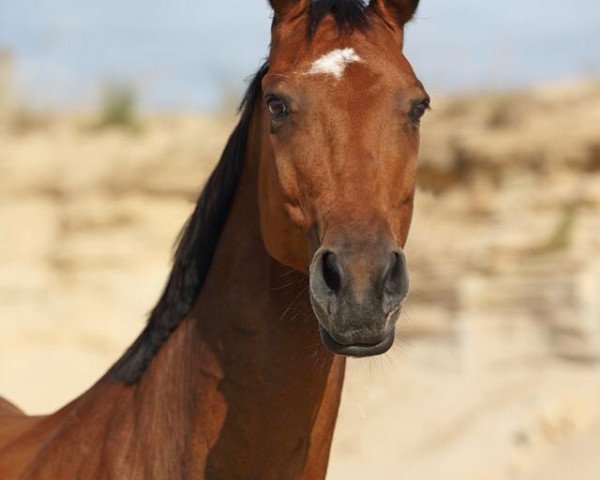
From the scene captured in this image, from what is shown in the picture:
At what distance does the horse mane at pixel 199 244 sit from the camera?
3451mm

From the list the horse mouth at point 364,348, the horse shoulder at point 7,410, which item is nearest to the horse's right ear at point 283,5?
the horse mouth at point 364,348

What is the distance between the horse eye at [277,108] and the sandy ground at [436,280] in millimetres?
4538

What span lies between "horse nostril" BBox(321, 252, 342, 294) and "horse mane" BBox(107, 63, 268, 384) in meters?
0.73

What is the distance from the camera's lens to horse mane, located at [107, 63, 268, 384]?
11.3 ft

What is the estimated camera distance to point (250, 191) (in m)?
3.40

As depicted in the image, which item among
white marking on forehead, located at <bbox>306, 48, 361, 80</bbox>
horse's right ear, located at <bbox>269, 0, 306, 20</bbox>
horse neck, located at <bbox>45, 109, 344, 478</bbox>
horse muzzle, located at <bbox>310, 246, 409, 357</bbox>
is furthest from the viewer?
horse's right ear, located at <bbox>269, 0, 306, 20</bbox>

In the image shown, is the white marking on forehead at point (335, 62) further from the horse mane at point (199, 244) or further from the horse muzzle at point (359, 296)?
the horse muzzle at point (359, 296)

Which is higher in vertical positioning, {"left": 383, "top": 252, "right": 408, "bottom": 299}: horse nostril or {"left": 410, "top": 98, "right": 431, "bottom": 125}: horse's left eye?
{"left": 410, "top": 98, "right": 431, "bottom": 125}: horse's left eye

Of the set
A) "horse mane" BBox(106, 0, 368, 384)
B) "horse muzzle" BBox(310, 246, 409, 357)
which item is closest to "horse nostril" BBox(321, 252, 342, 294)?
"horse muzzle" BBox(310, 246, 409, 357)

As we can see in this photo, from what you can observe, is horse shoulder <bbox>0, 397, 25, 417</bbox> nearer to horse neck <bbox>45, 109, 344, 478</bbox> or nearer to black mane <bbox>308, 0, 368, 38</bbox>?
horse neck <bbox>45, 109, 344, 478</bbox>

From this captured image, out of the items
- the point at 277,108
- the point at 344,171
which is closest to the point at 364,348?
the point at 344,171

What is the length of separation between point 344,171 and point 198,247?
0.68 metres

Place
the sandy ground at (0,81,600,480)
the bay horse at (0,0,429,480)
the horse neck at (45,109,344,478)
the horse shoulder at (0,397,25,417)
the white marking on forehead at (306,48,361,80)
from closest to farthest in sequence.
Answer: the bay horse at (0,0,429,480), the white marking on forehead at (306,48,361,80), the horse neck at (45,109,344,478), the horse shoulder at (0,397,25,417), the sandy ground at (0,81,600,480)

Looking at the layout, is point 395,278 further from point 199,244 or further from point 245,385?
point 199,244
